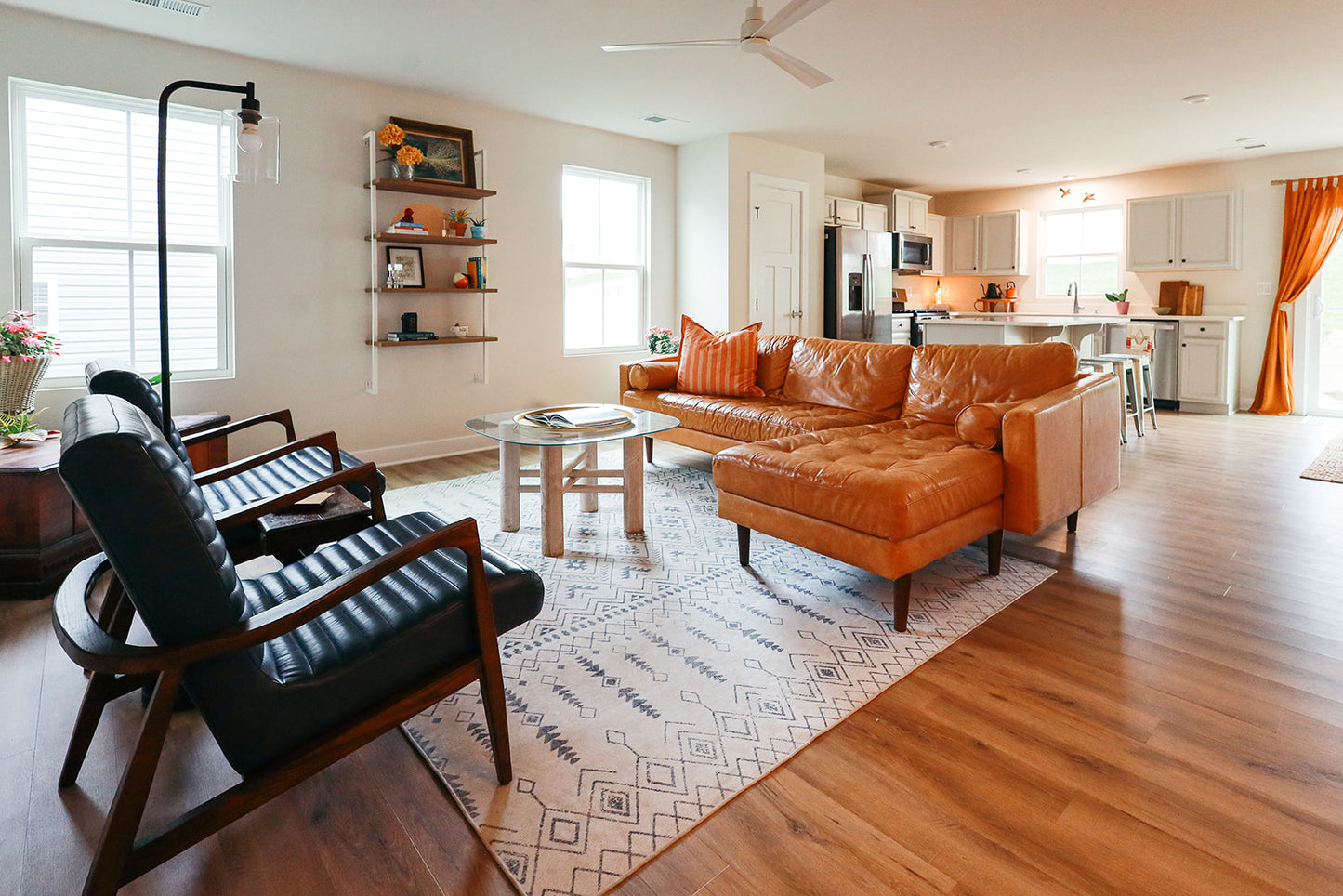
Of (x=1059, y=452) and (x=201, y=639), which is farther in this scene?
(x=1059, y=452)

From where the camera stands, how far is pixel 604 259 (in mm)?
6535

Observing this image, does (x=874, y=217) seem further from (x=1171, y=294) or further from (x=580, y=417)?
(x=580, y=417)

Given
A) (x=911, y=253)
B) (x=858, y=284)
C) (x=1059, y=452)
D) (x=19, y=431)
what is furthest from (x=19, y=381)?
(x=911, y=253)

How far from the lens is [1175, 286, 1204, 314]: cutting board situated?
7.80 meters

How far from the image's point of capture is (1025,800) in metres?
1.63

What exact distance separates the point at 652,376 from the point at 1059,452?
2.68 m

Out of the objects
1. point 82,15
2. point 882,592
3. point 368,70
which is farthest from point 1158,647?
point 82,15

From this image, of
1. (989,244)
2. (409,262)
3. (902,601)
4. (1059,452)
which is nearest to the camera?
(902,601)

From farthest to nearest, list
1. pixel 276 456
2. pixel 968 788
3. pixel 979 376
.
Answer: pixel 979 376, pixel 276 456, pixel 968 788

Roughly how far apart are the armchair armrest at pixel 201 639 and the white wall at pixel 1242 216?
8.79 metres

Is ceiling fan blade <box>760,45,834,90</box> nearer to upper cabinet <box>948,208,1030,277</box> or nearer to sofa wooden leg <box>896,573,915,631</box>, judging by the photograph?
sofa wooden leg <box>896,573,915,631</box>

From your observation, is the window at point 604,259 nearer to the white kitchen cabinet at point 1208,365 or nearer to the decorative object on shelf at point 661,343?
the decorative object on shelf at point 661,343

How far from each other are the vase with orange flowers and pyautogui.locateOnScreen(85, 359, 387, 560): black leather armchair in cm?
242

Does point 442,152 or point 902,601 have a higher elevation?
point 442,152
